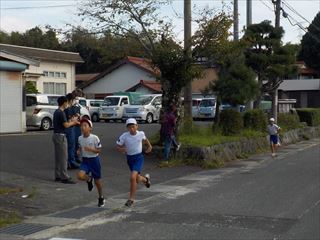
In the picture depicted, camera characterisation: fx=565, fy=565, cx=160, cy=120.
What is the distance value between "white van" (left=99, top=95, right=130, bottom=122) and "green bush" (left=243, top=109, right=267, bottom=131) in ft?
44.5

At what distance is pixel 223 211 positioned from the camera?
9695 millimetres

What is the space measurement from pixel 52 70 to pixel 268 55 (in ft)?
68.5

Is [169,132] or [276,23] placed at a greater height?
[276,23]

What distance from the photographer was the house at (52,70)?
3994 centimetres

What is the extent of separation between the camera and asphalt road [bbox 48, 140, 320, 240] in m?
8.09

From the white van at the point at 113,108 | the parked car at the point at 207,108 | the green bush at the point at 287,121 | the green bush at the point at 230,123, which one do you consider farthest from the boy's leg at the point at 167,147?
the parked car at the point at 207,108

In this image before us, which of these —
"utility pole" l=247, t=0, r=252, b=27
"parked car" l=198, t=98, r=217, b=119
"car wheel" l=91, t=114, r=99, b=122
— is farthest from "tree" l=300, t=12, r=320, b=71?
"utility pole" l=247, t=0, r=252, b=27

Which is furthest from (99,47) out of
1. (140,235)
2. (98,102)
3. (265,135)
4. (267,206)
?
(98,102)

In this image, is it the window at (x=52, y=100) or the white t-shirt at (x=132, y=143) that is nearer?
the white t-shirt at (x=132, y=143)

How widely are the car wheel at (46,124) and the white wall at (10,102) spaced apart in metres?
2.83

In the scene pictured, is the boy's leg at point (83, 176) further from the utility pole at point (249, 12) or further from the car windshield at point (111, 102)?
the car windshield at point (111, 102)

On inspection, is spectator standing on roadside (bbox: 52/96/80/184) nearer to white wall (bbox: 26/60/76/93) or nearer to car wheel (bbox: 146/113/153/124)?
car wheel (bbox: 146/113/153/124)

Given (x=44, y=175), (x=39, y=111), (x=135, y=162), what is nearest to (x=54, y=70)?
(x=39, y=111)

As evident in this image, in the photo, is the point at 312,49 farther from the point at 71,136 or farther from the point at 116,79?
the point at 71,136
